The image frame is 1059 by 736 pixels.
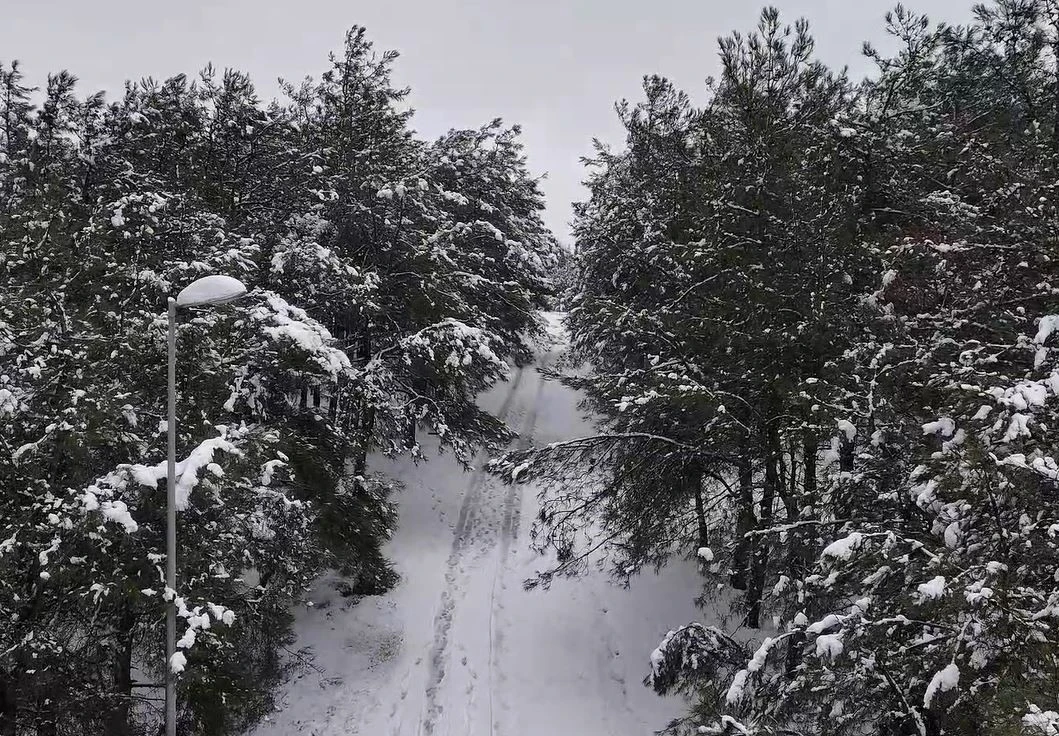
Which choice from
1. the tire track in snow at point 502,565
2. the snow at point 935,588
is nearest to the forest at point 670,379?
the snow at point 935,588

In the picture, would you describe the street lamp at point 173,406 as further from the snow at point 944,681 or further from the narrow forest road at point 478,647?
the snow at point 944,681

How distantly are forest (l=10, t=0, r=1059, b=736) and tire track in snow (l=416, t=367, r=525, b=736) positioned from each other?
139 cm

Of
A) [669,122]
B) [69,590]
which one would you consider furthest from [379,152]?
[69,590]

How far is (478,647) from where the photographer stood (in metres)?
12.4

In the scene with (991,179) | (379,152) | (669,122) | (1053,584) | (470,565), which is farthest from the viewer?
(470,565)

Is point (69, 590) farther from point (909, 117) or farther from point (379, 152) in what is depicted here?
point (909, 117)

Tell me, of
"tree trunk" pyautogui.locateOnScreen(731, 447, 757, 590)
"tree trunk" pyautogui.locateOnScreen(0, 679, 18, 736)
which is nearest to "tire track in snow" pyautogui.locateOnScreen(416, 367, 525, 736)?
"tree trunk" pyautogui.locateOnScreen(731, 447, 757, 590)

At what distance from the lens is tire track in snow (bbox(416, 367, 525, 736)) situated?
1079 centimetres

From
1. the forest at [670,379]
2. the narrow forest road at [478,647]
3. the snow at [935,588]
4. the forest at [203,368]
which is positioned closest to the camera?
the snow at [935,588]

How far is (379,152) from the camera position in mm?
13352

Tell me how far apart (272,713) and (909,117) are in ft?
45.2

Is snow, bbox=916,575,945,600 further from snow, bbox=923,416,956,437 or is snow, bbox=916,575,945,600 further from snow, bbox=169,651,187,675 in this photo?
snow, bbox=169,651,187,675

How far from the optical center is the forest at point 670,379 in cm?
638

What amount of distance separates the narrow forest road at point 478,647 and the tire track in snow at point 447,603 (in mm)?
28
